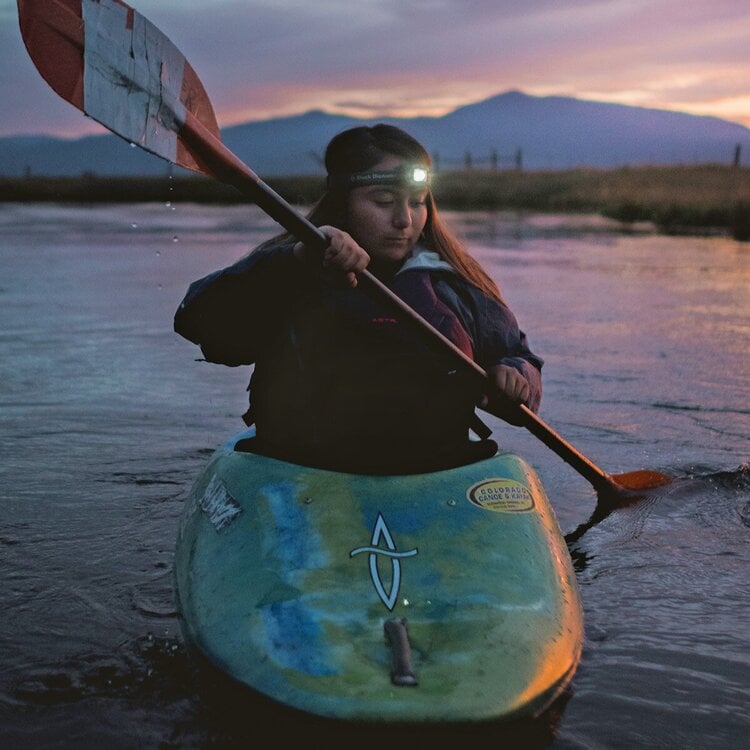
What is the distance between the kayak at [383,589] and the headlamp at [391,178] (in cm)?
97

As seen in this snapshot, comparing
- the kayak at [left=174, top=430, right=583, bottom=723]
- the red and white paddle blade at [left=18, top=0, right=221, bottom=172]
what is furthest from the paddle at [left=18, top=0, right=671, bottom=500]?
the kayak at [left=174, top=430, right=583, bottom=723]

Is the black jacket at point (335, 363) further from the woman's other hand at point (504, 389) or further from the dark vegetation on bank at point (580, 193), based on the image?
the dark vegetation on bank at point (580, 193)

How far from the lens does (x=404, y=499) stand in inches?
131

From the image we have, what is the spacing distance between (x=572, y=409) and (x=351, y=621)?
188 inches

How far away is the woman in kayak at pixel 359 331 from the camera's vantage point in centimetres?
358

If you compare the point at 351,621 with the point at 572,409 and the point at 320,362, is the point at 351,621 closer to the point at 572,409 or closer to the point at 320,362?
the point at 320,362

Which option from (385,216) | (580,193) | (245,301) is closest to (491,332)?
(385,216)

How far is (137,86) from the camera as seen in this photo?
323 centimetres

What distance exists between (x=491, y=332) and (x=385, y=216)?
63 cm

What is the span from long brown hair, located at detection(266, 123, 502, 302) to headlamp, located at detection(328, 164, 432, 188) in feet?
0.07

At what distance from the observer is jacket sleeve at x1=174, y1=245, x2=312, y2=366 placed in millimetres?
3666

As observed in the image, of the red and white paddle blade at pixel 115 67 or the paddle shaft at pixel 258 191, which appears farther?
the paddle shaft at pixel 258 191

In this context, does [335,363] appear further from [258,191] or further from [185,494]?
[185,494]

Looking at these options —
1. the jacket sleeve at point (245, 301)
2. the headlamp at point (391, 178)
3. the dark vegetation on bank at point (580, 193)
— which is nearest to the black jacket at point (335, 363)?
the jacket sleeve at point (245, 301)
